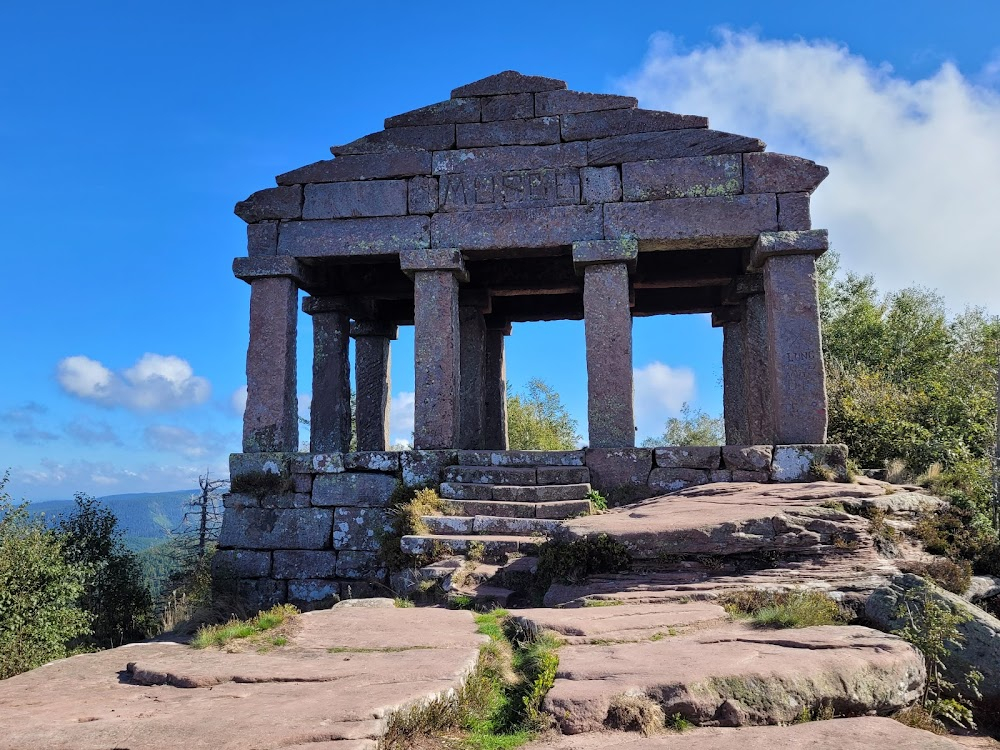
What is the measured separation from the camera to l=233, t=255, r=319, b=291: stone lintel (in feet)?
37.7

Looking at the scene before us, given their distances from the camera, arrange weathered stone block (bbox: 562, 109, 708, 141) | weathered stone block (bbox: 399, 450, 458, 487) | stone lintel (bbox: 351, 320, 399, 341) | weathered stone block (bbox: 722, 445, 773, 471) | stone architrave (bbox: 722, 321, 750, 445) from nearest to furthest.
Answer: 1. weathered stone block (bbox: 722, 445, 773, 471)
2. weathered stone block (bbox: 399, 450, 458, 487)
3. weathered stone block (bbox: 562, 109, 708, 141)
4. stone architrave (bbox: 722, 321, 750, 445)
5. stone lintel (bbox: 351, 320, 399, 341)

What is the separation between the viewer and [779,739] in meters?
3.75

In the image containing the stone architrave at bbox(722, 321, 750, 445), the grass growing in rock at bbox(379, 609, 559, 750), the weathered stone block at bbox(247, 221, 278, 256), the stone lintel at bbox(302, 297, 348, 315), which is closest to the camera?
the grass growing in rock at bbox(379, 609, 559, 750)

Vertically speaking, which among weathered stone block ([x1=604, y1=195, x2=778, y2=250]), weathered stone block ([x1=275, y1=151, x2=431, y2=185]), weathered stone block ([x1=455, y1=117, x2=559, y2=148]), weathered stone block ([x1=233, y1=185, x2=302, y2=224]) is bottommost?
weathered stone block ([x1=604, y1=195, x2=778, y2=250])

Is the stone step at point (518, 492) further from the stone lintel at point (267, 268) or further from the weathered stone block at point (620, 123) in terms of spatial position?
the weathered stone block at point (620, 123)

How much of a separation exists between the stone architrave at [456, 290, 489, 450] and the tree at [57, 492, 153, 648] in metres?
6.28

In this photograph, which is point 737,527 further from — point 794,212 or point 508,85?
point 508,85

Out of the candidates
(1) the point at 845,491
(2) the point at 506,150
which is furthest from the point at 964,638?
(2) the point at 506,150

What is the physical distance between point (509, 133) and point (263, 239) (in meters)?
4.21

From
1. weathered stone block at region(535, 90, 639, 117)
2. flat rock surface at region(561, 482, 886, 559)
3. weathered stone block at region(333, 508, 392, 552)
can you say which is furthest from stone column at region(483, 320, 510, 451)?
flat rock surface at region(561, 482, 886, 559)

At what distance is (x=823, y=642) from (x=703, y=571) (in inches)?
86.6

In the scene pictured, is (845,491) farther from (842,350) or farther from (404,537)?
(842,350)

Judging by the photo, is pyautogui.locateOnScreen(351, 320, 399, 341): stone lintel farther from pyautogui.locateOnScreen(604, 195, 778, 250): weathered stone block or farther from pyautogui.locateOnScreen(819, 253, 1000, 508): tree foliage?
pyautogui.locateOnScreen(819, 253, 1000, 508): tree foliage

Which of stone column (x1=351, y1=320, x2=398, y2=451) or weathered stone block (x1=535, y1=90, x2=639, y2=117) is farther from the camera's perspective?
stone column (x1=351, y1=320, x2=398, y2=451)
